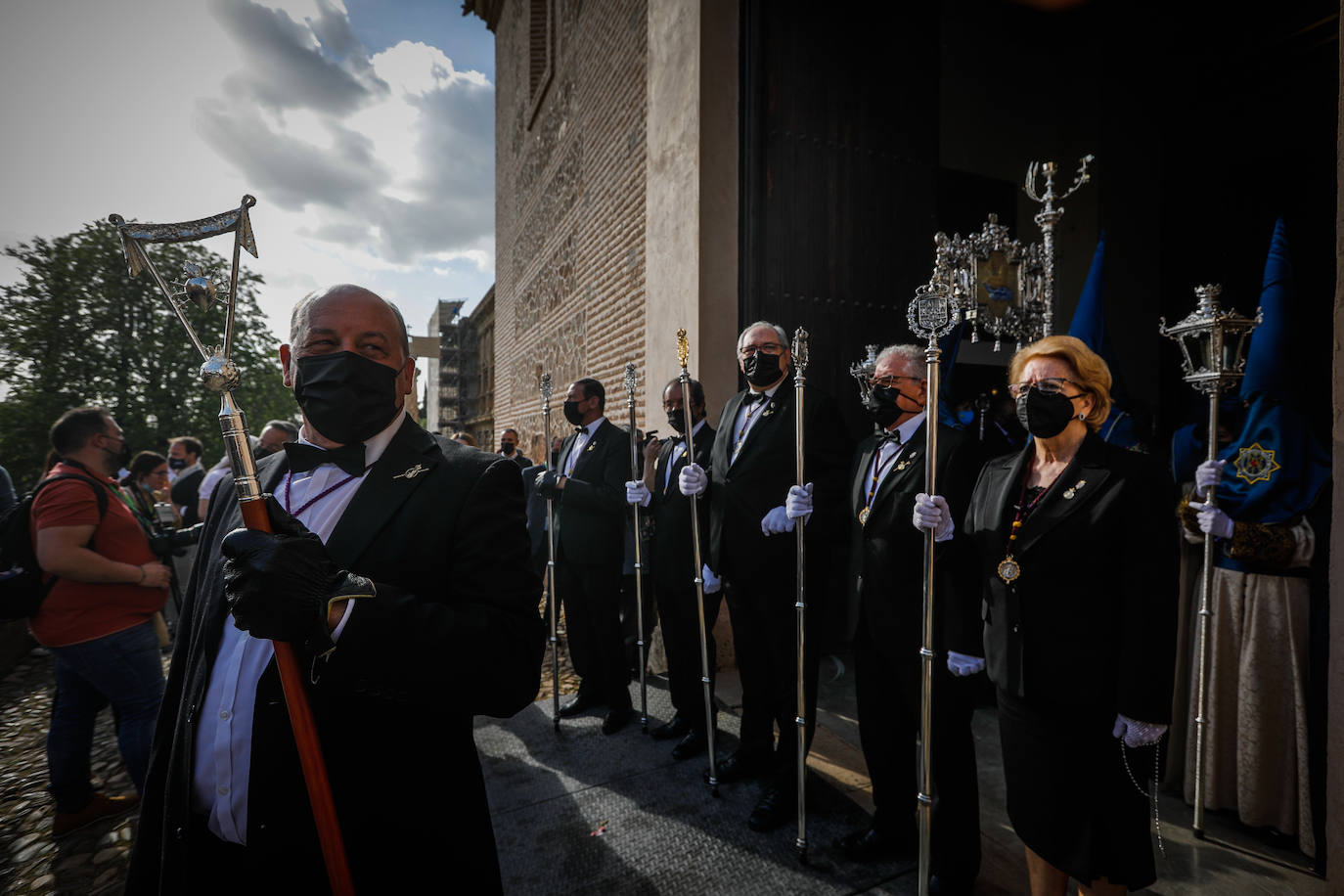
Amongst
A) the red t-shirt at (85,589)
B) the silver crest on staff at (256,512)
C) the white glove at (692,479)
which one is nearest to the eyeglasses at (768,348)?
the white glove at (692,479)

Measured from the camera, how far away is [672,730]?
3.95 m

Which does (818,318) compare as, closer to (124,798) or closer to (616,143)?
(616,143)

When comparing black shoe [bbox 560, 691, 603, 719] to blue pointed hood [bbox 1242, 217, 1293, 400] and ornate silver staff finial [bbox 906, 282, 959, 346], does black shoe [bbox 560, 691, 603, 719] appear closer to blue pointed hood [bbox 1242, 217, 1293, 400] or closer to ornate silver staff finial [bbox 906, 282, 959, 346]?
ornate silver staff finial [bbox 906, 282, 959, 346]

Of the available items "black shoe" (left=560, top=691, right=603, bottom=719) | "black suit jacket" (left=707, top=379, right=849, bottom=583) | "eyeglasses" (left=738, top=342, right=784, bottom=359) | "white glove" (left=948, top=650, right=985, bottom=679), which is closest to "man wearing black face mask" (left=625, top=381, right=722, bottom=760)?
"black suit jacket" (left=707, top=379, right=849, bottom=583)

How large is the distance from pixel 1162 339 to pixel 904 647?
6.31 meters

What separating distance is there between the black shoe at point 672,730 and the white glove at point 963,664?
210 centimetres

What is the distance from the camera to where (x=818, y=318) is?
5.50m

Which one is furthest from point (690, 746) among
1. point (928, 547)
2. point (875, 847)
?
point (928, 547)

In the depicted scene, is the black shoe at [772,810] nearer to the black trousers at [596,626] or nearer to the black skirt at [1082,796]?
the black skirt at [1082,796]

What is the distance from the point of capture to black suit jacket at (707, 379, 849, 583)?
320cm

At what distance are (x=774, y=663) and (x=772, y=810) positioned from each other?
0.69m

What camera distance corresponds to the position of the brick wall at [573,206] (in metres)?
6.54

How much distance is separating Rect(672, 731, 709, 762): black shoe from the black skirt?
2045 mm

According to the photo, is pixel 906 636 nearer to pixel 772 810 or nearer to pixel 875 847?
pixel 875 847
